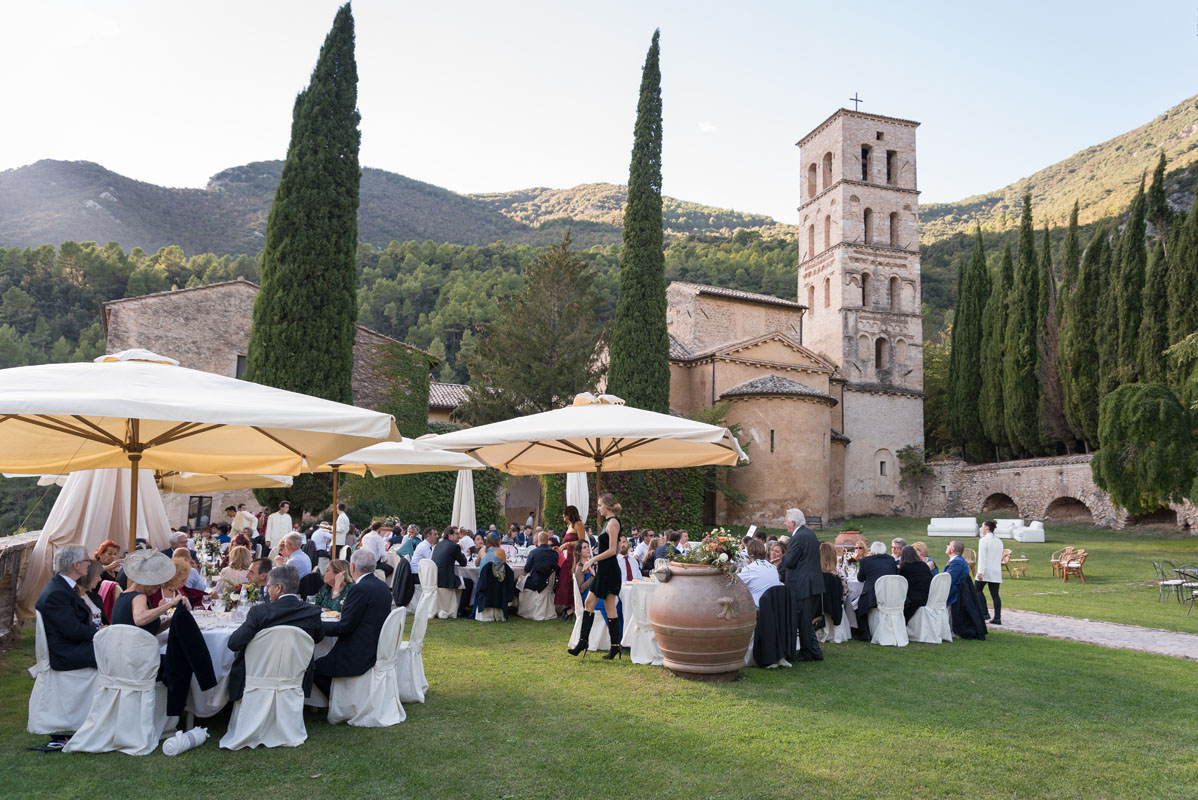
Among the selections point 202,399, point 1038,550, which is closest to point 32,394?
point 202,399

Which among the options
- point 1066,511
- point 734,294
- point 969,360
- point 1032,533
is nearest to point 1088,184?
point 969,360

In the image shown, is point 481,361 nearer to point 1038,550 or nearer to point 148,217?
point 1038,550

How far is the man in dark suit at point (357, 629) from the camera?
5605 millimetres

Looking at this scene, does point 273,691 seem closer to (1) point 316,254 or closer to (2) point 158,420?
(2) point 158,420

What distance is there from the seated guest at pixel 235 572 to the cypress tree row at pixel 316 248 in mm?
13159

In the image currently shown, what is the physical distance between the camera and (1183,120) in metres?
70.8

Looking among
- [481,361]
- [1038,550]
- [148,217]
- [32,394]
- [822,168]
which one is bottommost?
[1038,550]

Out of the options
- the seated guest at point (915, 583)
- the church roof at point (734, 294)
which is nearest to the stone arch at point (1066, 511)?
the church roof at point (734, 294)

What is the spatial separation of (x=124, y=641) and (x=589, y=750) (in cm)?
314

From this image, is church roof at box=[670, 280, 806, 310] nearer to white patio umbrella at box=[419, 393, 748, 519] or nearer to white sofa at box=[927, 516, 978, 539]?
white sofa at box=[927, 516, 978, 539]

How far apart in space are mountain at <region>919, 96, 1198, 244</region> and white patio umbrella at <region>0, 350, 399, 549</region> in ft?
185

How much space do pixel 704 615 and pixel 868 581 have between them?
3.67 meters

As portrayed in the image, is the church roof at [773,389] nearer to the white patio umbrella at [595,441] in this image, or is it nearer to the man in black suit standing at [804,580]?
the white patio umbrella at [595,441]

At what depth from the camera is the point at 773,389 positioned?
29.4 m
